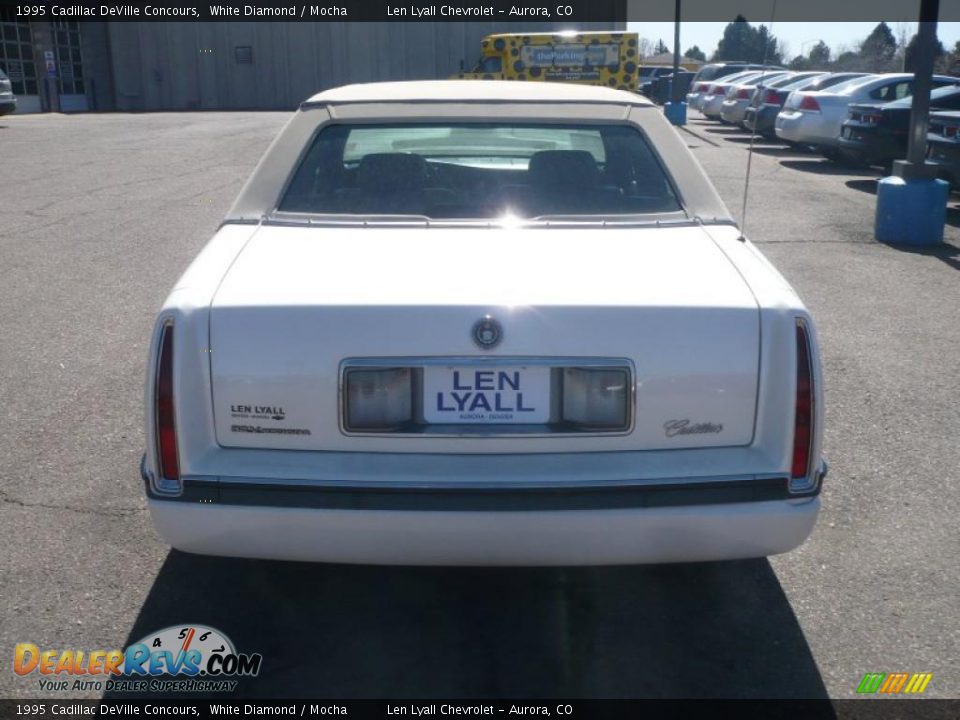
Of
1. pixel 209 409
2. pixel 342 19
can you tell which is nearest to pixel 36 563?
pixel 209 409

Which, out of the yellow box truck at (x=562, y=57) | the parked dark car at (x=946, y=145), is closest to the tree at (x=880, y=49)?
the yellow box truck at (x=562, y=57)

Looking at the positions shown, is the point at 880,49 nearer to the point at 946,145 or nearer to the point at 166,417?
the point at 946,145

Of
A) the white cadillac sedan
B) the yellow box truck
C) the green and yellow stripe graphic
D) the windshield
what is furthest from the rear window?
the yellow box truck

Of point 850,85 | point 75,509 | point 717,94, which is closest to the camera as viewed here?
point 75,509

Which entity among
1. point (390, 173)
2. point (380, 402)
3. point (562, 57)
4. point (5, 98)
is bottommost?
point (5, 98)

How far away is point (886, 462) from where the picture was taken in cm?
457

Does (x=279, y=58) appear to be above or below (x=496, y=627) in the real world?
above

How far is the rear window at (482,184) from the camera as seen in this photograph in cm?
370

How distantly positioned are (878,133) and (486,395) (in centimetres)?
1302

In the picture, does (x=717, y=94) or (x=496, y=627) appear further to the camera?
(x=717, y=94)

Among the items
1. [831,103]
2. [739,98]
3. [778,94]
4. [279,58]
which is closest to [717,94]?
[739,98]

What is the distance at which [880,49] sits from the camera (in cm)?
6366

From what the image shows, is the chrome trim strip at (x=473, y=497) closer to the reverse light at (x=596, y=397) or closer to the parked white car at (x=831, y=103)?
the reverse light at (x=596, y=397)

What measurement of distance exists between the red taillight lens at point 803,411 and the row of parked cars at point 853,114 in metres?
7.80
